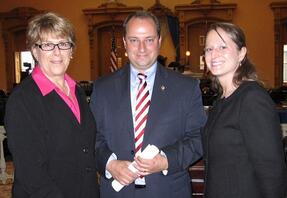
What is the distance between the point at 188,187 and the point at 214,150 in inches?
19.5

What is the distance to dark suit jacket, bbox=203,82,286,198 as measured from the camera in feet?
5.87

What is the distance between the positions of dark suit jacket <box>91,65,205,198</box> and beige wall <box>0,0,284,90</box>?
9.44 m

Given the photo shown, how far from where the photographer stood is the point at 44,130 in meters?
1.81

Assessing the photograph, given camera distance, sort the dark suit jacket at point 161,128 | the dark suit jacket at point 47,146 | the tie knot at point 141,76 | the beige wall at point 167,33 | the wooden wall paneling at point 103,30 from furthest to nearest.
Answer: the wooden wall paneling at point 103,30 → the beige wall at point 167,33 → the tie knot at point 141,76 → the dark suit jacket at point 161,128 → the dark suit jacket at point 47,146

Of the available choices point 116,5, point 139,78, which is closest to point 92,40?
point 116,5

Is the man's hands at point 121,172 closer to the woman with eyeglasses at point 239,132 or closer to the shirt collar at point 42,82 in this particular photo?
the woman with eyeglasses at point 239,132

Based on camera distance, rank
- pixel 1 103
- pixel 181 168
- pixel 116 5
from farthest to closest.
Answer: pixel 116 5, pixel 1 103, pixel 181 168

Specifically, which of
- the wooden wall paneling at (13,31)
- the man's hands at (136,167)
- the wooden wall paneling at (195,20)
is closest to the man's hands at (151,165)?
the man's hands at (136,167)

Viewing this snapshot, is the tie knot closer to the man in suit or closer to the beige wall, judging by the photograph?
the man in suit

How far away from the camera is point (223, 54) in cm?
201

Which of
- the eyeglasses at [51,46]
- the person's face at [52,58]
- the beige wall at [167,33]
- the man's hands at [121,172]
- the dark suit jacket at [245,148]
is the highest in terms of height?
the beige wall at [167,33]

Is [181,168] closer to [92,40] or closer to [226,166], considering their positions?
[226,166]

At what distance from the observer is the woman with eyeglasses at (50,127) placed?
68.3 inches

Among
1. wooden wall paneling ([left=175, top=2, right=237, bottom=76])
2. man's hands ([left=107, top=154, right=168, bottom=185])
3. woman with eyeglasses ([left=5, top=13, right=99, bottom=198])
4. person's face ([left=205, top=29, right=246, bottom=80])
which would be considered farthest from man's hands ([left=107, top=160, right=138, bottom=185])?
wooden wall paneling ([left=175, top=2, right=237, bottom=76])
